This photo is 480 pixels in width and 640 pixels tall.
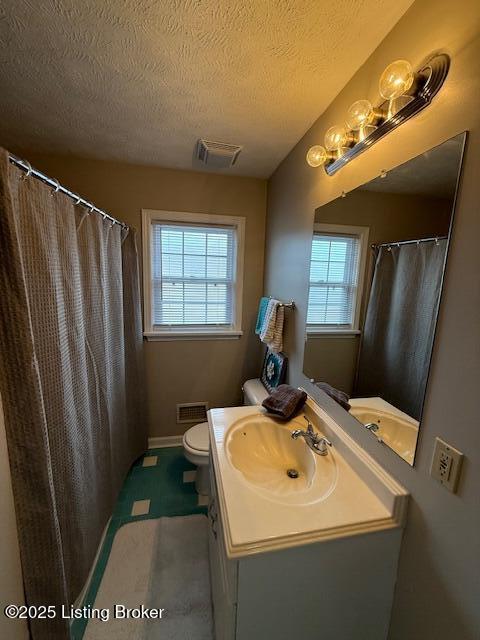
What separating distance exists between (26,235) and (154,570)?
1740mm

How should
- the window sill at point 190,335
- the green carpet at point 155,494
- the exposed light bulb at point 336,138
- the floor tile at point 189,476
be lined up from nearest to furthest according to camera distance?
the exposed light bulb at point 336,138
the green carpet at point 155,494
the floor tile at point 189,476
the window sill at point 190,335

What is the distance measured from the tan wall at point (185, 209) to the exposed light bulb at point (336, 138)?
1141mm

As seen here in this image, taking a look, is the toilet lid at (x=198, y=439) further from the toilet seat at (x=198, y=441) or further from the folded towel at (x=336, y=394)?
the folded towel at (x=336, y=394)

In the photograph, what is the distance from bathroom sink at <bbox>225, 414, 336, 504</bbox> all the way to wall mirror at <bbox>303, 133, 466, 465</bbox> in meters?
0.26

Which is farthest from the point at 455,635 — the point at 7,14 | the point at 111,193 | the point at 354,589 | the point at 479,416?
the point at 111,193

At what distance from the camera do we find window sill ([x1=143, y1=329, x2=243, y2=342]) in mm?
2238

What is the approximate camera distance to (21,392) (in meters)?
0.86

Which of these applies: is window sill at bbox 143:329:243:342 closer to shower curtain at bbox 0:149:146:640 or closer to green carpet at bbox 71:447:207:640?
shower curtain at bbox 0:149:146:640

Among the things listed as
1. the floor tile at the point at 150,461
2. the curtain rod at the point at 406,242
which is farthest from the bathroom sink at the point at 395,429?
the floor tile at the point at 150,461

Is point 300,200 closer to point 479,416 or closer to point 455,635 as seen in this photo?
point 479,416

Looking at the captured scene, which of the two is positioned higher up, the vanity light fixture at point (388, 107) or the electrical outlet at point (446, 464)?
the vanity light fixture at point (388, 107)

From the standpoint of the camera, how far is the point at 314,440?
3.86ft

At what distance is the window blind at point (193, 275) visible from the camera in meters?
2.19

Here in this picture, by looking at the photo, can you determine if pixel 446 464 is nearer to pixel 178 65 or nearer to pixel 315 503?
pixel 315 503
